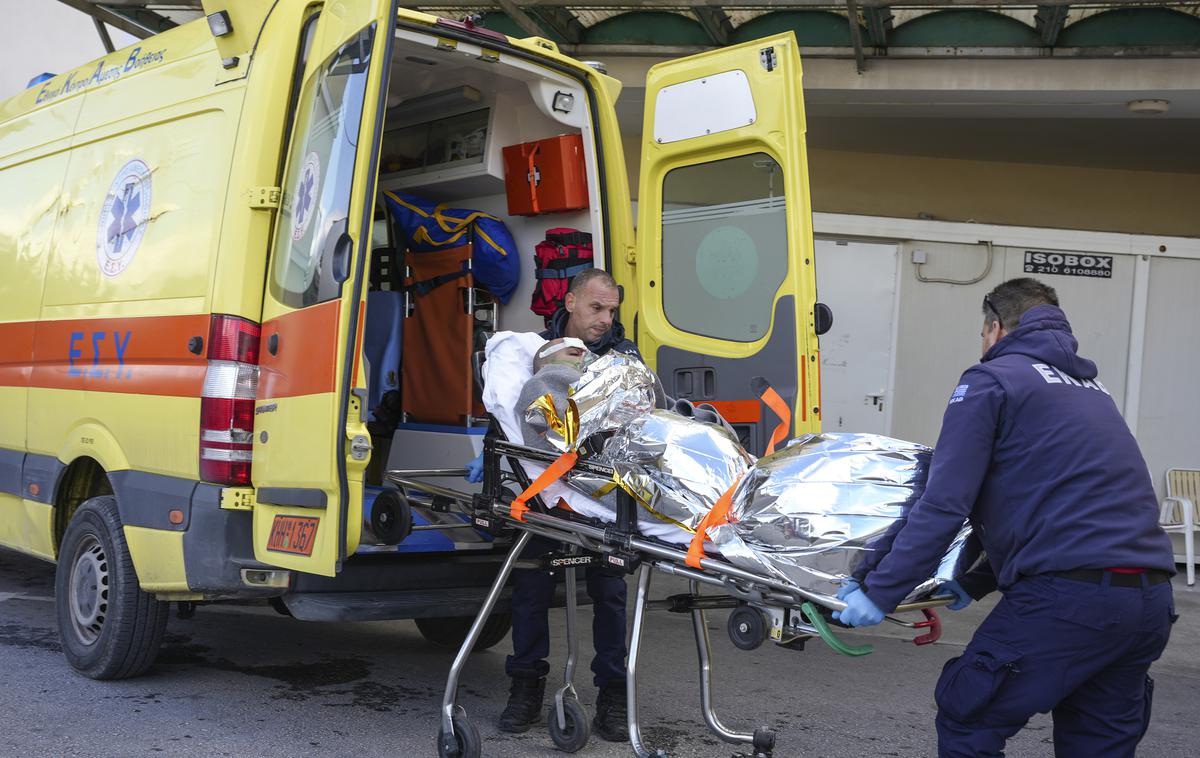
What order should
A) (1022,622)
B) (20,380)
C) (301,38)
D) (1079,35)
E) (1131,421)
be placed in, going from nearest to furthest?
(1022,622) < (301,38) < (20,380) < (1079,35) < (1131,421)

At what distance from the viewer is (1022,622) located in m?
2.71

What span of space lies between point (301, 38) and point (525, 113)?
1.60 metres

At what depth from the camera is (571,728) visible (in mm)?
3848

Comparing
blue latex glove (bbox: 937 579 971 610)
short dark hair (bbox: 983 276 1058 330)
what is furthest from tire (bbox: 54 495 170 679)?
short dark hair (bbox: 983 276 1058 330)

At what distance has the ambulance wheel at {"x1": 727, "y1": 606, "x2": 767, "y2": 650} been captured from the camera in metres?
3.14

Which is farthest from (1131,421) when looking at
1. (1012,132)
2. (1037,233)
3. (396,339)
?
(396,339)

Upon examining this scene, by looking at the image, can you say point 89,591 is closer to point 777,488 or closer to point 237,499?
point 237,499

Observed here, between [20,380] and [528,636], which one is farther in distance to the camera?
[20,380]

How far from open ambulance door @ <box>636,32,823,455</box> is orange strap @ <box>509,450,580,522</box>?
125 centimetres

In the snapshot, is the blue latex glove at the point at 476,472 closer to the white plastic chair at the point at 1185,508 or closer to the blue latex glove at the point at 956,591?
the blue latex glove at the point at 956,591

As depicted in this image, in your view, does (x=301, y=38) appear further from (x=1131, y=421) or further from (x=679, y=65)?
(x=1131, y=421)

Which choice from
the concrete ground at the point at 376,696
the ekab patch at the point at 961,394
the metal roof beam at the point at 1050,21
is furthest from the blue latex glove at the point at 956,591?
the metal roof beam at the point at 1050,21

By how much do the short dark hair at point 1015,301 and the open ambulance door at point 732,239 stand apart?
155 cm

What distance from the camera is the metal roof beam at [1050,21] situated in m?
7.05
